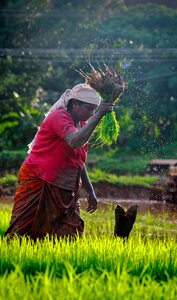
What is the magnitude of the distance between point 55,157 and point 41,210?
1.37ft

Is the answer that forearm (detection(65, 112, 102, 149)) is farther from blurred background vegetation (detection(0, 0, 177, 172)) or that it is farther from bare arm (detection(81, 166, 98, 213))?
blurred background vegetation (detection(0, 0, 177, 172))

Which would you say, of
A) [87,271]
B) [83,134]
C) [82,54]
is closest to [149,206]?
[83,134]

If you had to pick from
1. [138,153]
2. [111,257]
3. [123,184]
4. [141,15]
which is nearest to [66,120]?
[111,257]

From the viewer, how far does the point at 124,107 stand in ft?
96.5

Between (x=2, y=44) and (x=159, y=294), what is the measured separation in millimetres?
25945

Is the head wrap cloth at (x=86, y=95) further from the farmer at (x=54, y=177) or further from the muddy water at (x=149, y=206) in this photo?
the muddy water at (x=149, y=206)

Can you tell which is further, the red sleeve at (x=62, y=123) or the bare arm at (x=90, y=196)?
the bare arm at (x=90, y=196)

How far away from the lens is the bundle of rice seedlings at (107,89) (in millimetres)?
7047

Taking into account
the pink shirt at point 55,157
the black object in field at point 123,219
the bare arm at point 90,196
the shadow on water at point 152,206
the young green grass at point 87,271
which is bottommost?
the shadow on water at point 152,206

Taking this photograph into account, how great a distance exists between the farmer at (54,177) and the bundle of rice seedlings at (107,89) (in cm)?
11

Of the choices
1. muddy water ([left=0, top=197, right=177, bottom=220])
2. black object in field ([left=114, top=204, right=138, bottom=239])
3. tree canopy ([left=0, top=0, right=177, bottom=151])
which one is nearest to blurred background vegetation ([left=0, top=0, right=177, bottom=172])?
tree canopy ([left=0, top=0, right=177, bottom=151])

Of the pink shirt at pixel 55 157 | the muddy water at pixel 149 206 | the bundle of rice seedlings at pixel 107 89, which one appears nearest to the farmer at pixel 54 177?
the pink shirt at pixel 55 157

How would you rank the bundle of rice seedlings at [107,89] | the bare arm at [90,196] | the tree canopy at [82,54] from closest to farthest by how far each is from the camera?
the bundle of rice seedlings at [107,89] → the bare arm at [90,196] → the tree canopy at [82,54]

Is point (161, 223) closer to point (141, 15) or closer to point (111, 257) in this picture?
point (111, 257)
